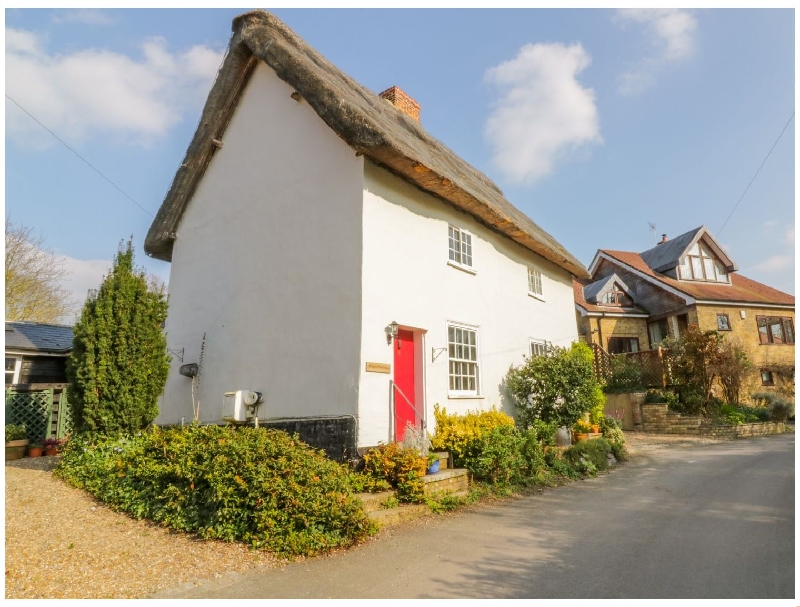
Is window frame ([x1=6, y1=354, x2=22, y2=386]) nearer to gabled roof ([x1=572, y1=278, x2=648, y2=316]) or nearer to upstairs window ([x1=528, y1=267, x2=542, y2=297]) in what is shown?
upstairs window ([x1=528, y1=267, x2=542, y2=297])

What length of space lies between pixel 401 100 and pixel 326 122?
7.31 meters

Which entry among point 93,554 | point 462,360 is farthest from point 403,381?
point 93,554

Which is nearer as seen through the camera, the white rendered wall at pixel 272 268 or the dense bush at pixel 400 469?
the dense bush at pixel 400 469

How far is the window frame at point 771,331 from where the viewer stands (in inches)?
944

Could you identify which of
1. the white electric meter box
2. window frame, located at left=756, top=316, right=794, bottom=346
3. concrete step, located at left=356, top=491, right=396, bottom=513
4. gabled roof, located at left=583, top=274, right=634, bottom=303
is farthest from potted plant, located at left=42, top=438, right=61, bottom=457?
window frame, located at left=756, top=316, right=794, bottom=346

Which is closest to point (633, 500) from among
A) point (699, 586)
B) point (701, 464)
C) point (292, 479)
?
point (699, 586)

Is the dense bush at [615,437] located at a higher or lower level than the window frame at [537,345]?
lower

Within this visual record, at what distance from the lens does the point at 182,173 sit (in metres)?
11.6

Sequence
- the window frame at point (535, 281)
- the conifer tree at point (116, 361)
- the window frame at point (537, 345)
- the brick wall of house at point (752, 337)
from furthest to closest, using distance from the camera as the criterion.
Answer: the brick wall of house at point (752, 337) < the window frame at point (535, 281) < the window frame at point (537, 345) < the conifer tree at point (116, 361)

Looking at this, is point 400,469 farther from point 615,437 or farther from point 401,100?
point 401,100

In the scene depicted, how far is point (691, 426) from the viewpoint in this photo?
54.4ft

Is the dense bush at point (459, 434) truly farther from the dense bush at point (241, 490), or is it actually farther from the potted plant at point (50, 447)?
the potted plant at point (50, 447)

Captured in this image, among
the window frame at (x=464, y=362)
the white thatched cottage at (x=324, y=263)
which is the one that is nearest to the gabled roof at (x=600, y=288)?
the white thatched cottage at (x=324, y=263)

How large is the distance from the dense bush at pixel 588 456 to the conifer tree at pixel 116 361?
27.0ft
